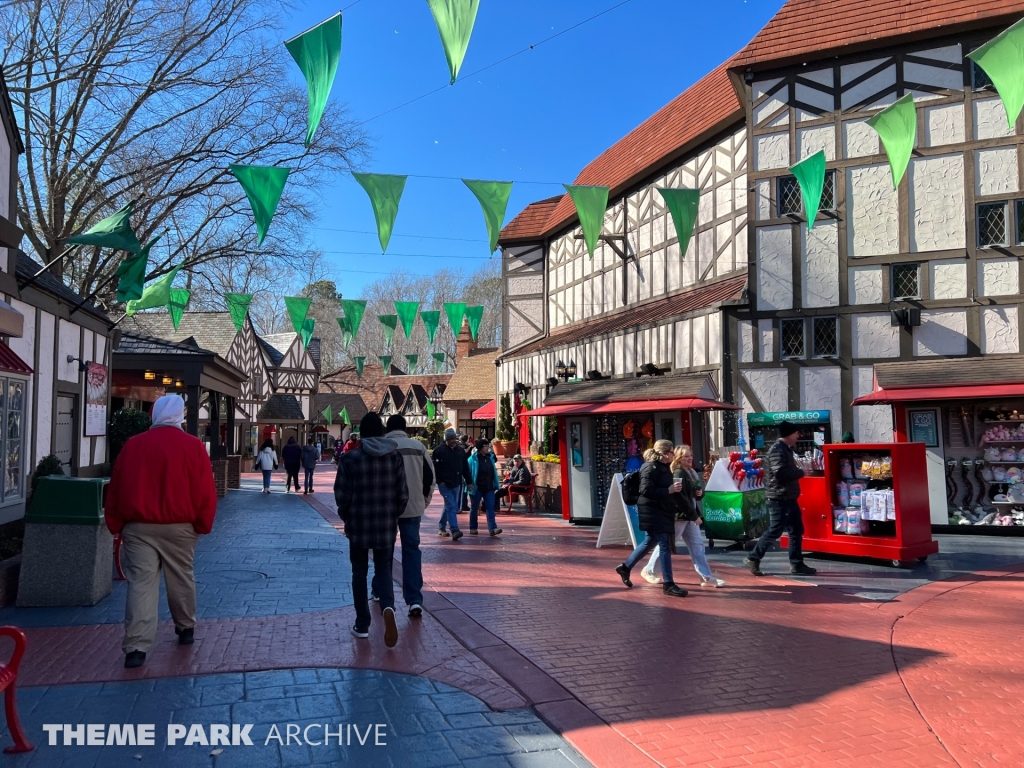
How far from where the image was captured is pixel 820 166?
1381 cm

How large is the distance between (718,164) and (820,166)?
369cm

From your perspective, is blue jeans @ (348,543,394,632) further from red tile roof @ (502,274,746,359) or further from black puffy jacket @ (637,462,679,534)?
red tile roof @ (502,274,746,359)

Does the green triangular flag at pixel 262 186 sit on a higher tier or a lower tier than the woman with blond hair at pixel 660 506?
higher

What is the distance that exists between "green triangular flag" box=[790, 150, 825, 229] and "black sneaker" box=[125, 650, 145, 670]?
12486mm

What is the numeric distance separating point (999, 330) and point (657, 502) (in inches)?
382

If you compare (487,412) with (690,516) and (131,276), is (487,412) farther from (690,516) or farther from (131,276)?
(690,516)

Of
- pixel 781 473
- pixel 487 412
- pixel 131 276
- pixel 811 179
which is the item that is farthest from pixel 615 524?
pixel 487 412

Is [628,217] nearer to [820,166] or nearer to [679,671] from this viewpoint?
[820,166]

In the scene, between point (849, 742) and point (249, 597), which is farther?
point (249, 597)

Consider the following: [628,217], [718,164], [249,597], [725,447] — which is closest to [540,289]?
[628,217]

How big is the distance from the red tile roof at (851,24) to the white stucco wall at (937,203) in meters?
2.35

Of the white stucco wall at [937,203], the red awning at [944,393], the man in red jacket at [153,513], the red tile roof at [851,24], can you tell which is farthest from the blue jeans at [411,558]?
the red tile roof at [851,24]

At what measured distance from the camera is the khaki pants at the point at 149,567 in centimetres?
500

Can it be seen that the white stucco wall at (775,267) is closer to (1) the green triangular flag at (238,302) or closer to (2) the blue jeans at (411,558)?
(2) the blue jeans at (411,558)
